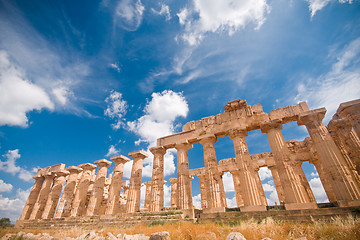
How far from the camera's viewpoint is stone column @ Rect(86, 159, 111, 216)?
1664 centimetres

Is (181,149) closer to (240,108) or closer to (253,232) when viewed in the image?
(240,108)

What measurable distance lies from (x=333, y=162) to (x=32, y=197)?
31.6m

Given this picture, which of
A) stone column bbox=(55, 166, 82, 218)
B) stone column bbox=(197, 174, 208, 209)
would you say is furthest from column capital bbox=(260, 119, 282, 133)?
stone column bbox=(55, 166, 82, 218)

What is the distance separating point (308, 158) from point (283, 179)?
28.9 feet

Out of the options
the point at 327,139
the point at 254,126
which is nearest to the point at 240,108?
the point at 254,126

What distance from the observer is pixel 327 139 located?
11.2 meters

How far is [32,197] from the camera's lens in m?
21.9

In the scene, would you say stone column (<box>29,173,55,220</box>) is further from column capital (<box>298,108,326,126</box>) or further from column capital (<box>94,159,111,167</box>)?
column capital (<box>298,108,326,126</box>)

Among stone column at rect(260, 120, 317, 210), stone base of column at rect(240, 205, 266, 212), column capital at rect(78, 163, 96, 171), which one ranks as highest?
column capital at rect(78, 163, 96, 171)

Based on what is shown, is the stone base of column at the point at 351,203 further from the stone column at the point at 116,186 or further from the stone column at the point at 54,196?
the stone column at the point at 54,196

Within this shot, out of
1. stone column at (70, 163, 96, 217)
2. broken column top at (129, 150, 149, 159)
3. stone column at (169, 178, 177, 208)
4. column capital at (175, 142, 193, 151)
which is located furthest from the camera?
stone column at (169, 178, 177, 208)

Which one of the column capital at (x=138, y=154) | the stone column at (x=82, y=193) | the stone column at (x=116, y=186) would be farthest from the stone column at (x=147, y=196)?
the column capital at (x=138, y=154)

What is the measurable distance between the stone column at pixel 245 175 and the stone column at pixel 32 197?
25.3 meters

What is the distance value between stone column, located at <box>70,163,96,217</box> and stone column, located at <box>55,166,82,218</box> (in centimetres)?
125
